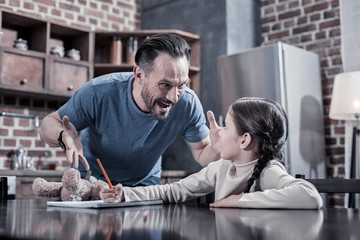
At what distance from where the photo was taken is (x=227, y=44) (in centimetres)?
371

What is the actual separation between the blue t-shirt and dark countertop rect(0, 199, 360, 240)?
79 centimetres

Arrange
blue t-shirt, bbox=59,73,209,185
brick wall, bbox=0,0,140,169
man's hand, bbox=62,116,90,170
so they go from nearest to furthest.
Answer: man's hand, bbox=62,116,90,170, blue t-shirt, bbox=59,73,209,185, brick wall, bbox=0,0,140,169

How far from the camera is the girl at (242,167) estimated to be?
3.59ft

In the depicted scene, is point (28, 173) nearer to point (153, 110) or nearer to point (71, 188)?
point (153, 110)

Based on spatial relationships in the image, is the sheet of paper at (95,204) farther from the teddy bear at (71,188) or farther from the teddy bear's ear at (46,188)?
the teddy bear's ear at (46,188)

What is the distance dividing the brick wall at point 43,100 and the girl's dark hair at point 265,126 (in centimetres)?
253

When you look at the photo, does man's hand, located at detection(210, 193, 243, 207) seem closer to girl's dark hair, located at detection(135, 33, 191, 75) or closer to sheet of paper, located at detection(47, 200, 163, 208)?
sheet of paper, located at detection(47, 200, 163, 208)

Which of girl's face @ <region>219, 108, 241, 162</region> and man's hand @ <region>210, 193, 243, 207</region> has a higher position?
girl's face @ <region>219, 108, 241, 162</region>

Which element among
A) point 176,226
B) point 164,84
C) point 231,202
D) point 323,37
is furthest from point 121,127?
point 323,37

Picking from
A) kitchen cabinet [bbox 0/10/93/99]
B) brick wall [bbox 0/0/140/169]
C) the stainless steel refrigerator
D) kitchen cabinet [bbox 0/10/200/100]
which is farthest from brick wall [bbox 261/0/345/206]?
Answer: kitchen cabinet [bbox 0/10/93/99]

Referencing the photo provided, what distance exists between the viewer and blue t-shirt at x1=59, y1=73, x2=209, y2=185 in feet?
5.44

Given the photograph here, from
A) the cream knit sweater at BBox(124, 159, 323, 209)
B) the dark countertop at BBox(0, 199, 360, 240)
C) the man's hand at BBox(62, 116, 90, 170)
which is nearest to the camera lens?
the dark countertop at BBox(0, 199, 360, 240)

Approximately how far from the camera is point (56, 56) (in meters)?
3.30

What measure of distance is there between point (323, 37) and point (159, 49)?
245 cm
